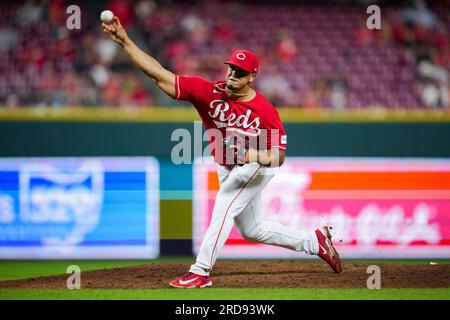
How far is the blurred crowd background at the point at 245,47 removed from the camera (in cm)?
1166

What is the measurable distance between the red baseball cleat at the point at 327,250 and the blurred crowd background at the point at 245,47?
201 inches

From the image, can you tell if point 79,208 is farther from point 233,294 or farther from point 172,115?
point 233,294

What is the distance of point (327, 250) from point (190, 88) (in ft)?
6.17

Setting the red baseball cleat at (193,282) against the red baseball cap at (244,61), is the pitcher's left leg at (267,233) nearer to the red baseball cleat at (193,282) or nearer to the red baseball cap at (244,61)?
the red baseball cleat at (193,282)

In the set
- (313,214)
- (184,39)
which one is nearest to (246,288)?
(313,214)

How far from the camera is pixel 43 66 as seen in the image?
1180cm

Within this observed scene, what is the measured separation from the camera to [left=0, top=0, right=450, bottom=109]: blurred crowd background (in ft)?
38.3

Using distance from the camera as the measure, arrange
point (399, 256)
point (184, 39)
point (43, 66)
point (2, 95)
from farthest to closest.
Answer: point (184, 39), point (43, 66), point (2, 95), point (399, 256)

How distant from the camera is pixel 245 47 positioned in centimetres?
1300

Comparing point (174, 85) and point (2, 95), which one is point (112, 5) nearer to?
point (2, 95)

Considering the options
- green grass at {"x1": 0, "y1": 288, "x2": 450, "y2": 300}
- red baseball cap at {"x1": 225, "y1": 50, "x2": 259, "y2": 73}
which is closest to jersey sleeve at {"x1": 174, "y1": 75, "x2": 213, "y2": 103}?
red baseball cap at {"x1": 225, "y1": 50, "x2": 259, "y2": 73}

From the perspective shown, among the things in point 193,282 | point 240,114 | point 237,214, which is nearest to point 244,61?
point 240,114

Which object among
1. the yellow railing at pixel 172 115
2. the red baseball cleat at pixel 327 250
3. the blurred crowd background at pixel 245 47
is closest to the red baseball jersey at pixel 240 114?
the red baseball cleat at pixel 327 250

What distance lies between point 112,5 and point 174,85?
24.2 ft
